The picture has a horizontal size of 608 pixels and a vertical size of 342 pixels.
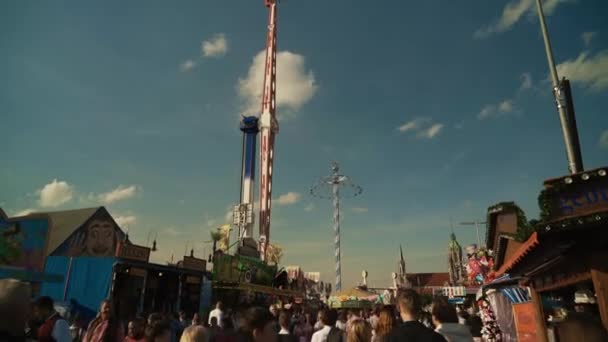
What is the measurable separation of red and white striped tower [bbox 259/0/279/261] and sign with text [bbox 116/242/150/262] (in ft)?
78.5

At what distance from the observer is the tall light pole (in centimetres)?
780

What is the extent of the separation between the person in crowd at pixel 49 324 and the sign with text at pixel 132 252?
442 inches

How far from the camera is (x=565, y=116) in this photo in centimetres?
788

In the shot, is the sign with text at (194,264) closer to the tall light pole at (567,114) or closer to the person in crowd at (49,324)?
the person in crowd at (49,324)

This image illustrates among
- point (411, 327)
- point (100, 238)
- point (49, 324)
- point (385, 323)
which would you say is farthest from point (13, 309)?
point (100, 238)

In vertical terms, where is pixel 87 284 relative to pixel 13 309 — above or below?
above

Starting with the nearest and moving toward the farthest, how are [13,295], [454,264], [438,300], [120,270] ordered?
[13,295] < [438,300] < [120,270] < [454,264]

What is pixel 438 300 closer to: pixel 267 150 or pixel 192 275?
pixel 192 275

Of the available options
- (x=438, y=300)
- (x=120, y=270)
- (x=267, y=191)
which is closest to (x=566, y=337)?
(x=438, y=300)

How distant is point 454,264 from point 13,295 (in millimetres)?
92063

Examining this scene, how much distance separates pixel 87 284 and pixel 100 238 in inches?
604

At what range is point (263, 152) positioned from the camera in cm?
4325

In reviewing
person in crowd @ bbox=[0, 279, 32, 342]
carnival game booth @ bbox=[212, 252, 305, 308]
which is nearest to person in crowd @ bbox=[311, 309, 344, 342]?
person in crowd @ bbox=[0, 279, 32, 342]

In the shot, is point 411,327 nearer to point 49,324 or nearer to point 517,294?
point 49,324
